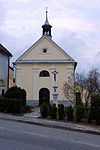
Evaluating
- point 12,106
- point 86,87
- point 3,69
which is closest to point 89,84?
point 86,87

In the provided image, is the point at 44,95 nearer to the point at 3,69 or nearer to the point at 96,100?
the point at 3,69

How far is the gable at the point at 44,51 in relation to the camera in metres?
26.7

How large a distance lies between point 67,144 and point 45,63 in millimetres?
19366

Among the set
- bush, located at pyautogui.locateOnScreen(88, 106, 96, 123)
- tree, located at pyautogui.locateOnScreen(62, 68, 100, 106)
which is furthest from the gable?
bush, located at pyautogui.locateOnScreen(88, 106, 96, 123)

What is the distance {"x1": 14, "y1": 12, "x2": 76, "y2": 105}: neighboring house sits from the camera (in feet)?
85.6

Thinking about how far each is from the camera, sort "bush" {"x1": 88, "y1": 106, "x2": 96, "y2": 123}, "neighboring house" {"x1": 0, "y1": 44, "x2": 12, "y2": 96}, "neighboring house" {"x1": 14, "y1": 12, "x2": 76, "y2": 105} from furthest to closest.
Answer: "neighboring house" {"x1": 0, "y1": 44, "x2": 12, "y2": 96}, "neighboring house" {"x1": 14, "y1": 12, "x2": 76, "y2": 105}, "bush" {"x1": 88, "y1": 106, "x2": 96, "y2": 123}

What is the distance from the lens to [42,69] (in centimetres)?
2650

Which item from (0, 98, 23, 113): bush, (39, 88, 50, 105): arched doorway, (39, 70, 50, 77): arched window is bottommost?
(0, 98, 23, 113): bush

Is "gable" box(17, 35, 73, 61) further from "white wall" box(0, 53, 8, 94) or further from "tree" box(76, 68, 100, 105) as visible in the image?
"tree" box(76, 68, 100, 105)

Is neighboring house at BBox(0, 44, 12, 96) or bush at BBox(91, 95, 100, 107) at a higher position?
neighboring house at BBox(0, 44, 12, 96)

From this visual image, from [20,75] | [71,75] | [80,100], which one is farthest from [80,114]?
[20,75]

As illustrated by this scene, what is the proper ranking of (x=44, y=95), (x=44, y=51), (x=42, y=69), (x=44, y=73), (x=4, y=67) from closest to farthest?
1. (x=44, y=95)
2. (x=42, y=69)
3. (x=44, y=73)
4. (x=44, y=51)
5. (x=4, y=67)

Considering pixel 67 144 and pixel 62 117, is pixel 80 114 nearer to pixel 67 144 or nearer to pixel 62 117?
pixel 62 117

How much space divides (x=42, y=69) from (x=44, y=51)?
227 centimetres
